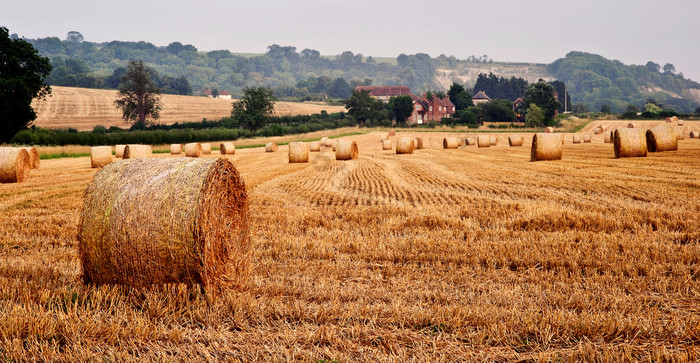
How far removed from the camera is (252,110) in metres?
79.7

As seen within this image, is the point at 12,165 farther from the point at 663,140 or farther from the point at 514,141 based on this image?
the point at 514,141

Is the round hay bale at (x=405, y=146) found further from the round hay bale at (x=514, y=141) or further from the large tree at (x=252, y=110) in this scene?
the large tree at (x=252, y=110)

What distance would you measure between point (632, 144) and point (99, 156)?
2365 centimetres

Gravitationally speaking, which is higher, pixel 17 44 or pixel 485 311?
pixel 17 44

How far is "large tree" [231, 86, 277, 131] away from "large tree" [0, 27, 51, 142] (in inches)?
1522

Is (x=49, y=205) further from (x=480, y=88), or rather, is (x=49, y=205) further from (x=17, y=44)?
(x=480, y=88)

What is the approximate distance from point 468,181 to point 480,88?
178510 millimetres

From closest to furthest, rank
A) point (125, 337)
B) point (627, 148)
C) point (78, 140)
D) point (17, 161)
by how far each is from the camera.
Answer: point (125, 337) → point (17, 161) → point (627, 148) → point (78, 140)

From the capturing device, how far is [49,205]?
1339 centimetres

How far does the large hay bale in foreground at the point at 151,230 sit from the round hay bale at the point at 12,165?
14956mm

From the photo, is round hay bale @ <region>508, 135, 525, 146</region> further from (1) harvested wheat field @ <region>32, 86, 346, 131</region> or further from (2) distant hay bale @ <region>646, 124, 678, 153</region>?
(1) harvested wheat field @ <region>32, 86, 346, 131</region>

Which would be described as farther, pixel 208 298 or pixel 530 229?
pixel 530 229

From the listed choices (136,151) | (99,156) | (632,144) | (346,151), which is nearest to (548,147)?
(632,144)

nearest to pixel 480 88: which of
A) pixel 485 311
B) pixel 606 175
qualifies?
pixel 606 175
